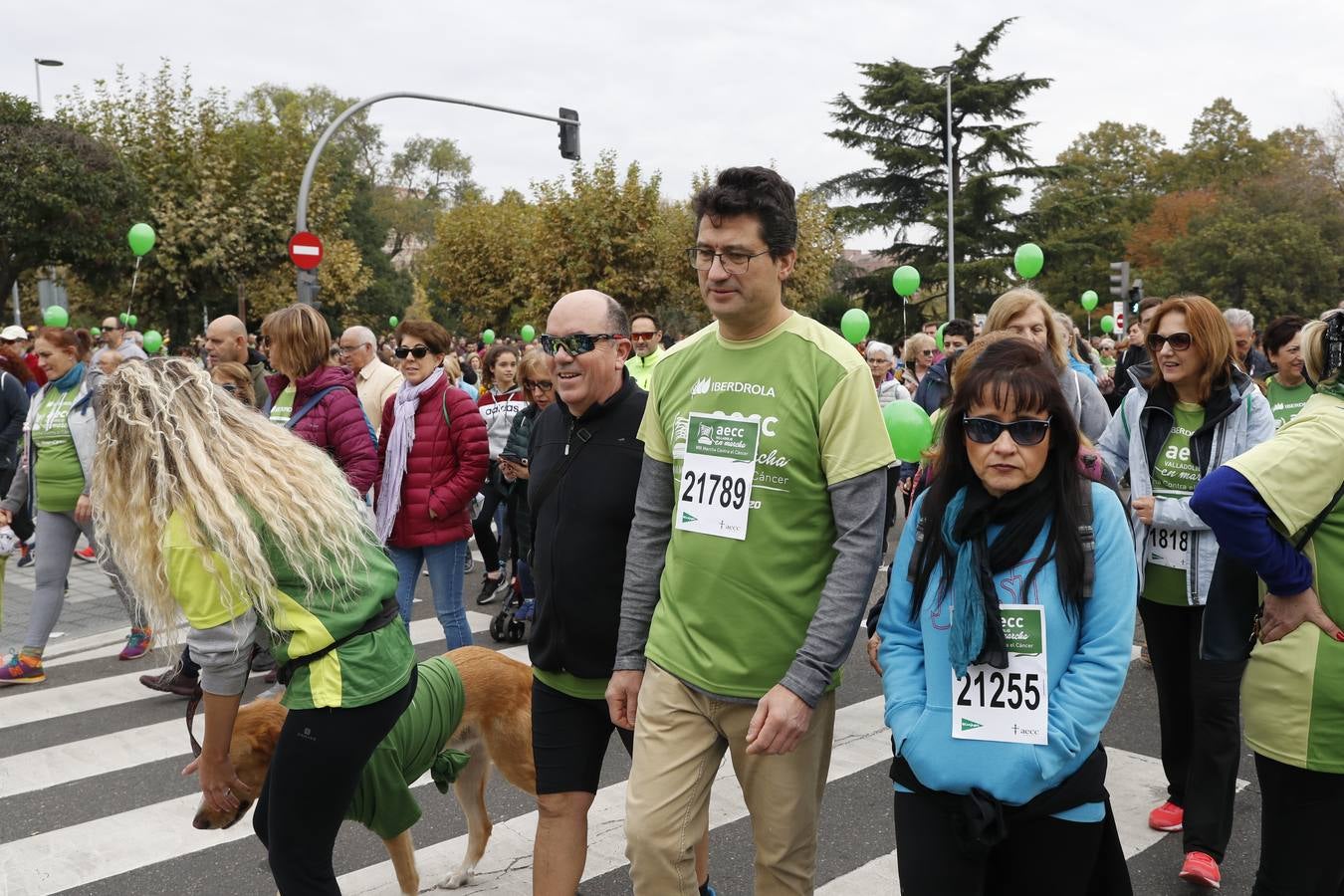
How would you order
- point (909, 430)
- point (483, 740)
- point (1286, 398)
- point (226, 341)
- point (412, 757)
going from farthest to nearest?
point (909, 430)
point (1286, 398)
point (226, 341)
point (483, 740)
point (412, 757)

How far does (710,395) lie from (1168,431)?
2265mm

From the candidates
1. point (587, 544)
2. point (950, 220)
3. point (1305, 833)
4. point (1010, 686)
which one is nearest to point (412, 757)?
point (587, 544)

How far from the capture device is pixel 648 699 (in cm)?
286

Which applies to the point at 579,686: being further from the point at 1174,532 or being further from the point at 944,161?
the point at 944,161

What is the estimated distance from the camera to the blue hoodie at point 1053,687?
7.41ft

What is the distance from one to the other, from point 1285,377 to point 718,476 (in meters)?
5.34

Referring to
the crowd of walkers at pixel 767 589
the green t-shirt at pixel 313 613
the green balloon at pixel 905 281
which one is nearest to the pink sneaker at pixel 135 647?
the crowd of walkers at pixel 767 589

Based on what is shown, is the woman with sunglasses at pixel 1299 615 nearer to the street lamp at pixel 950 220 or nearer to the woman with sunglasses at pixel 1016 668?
the woman with sunglasses at pixel 1016 668

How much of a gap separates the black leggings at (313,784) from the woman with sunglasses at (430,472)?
283 cm

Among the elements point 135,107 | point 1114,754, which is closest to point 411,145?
point 135,107

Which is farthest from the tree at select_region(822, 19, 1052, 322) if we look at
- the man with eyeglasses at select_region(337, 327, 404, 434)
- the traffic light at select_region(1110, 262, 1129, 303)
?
the man with eyeglasses at select_region(337, 327, 404, 434)

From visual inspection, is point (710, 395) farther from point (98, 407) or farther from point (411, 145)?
point (411, 145)

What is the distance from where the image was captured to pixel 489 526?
898cm

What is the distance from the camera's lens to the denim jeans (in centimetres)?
580
